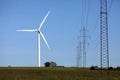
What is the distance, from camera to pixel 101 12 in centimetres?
4422

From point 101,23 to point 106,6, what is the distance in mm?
2124

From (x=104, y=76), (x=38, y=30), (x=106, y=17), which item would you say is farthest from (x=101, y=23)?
(x=38, y=30)

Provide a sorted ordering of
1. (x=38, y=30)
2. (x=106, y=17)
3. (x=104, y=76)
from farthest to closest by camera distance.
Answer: (x=38, y=30) → (x=104, y=76) → (x=106, y=17)

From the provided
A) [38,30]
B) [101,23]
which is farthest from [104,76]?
[38,30]

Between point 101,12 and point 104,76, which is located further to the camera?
point 104,76

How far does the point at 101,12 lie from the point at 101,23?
148 centimetres

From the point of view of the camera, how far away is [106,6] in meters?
43.7

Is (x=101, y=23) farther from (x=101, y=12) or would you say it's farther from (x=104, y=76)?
(x=104, y=76)

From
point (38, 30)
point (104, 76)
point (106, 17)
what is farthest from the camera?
point (38, 30)

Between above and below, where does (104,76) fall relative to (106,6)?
below

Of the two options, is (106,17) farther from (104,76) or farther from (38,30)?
(38,30)

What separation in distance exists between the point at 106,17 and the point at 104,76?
31.5 feet

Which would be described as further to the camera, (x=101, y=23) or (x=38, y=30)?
(x=38, y=30)

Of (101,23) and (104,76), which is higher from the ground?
(101,23)
